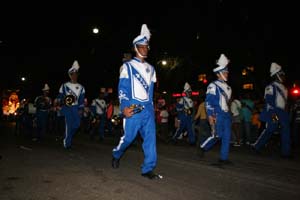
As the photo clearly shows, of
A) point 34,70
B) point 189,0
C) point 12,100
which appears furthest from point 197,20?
point 12,100

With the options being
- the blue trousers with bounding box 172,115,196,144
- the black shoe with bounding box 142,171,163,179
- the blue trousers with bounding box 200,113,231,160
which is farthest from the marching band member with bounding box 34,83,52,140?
the black shoe with bounding box 142,171,163,179

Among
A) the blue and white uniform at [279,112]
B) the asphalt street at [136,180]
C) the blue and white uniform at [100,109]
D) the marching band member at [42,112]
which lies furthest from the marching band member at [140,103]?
the blue and white uniform at [100,109]

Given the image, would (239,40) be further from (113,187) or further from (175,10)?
(113,187)

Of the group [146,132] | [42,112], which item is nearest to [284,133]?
[146,132]

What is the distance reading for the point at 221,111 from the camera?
24.9ft

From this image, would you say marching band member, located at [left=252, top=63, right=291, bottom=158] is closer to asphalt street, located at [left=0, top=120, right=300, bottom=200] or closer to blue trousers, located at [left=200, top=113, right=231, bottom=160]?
asphalt street, located at [left=0, top=120, right=300, bottom=200]

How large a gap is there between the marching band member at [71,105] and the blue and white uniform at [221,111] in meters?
3.94

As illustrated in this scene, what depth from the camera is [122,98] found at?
585 centimetres

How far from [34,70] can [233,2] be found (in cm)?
3231

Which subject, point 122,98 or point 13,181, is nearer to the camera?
point 13,181

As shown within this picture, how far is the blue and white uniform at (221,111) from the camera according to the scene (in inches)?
296

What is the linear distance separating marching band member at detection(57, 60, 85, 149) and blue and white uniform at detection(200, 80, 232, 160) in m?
3.94

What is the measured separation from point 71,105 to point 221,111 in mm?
4275

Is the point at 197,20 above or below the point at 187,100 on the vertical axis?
above
